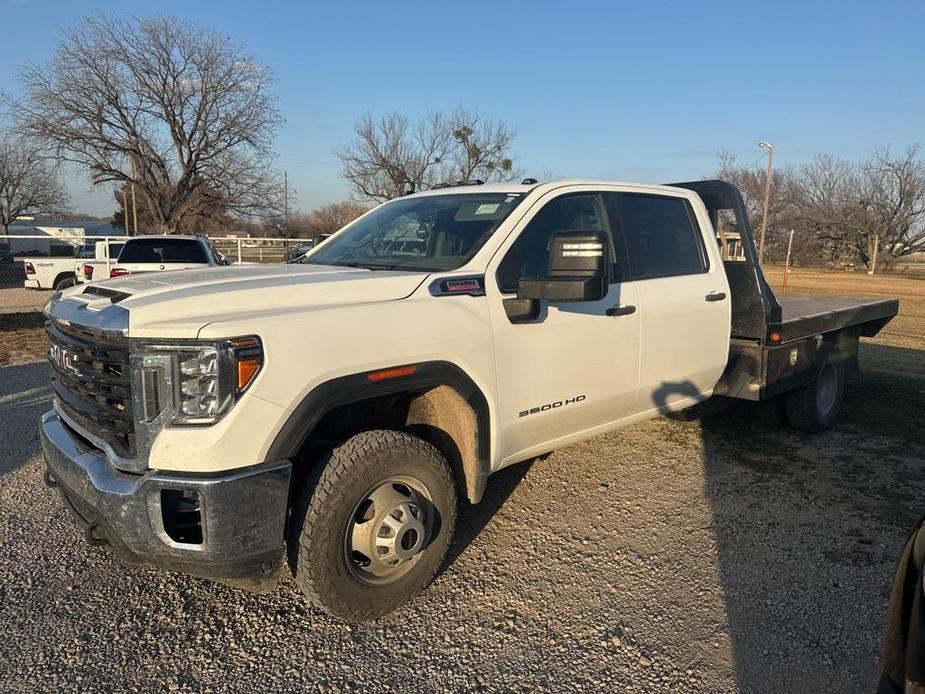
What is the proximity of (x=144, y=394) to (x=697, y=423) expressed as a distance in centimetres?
510

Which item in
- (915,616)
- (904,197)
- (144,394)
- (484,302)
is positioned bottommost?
(915,616)

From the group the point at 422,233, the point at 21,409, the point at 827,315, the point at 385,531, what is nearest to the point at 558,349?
the point at 422,233

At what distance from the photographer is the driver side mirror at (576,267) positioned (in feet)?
9.96

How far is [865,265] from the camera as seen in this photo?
51.4 metres

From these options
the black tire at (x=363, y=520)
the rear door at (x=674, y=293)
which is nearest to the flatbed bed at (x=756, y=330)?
the rear door at (x=674, y=293)

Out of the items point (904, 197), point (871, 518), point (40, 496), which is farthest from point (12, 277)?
point (904, 197)

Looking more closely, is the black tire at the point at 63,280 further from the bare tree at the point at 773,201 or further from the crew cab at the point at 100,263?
the bare tree at the point at 773,201

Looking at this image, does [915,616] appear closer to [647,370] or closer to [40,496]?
[647,370]

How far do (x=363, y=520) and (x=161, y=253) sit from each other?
10909 millimetres

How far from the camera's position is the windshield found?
362cm

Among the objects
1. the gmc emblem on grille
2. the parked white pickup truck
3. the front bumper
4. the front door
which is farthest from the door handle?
the parked white pickup truck

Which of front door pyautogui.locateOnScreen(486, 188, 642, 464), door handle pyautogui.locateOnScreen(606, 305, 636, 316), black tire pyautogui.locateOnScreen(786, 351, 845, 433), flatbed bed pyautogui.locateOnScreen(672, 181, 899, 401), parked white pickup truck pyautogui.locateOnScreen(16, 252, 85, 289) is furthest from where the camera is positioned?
parked white pickup truck pyautogui.locateOnScreen(16, 252, 85, 289)

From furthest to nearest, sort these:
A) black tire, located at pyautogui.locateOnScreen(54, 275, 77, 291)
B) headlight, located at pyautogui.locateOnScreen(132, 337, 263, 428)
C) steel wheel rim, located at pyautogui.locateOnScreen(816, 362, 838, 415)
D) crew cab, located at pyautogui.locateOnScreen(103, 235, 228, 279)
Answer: black tire, located at pyautogui.locateOnScreen(54, 275, 77, 291) → crew cab, located at pyautogui.locateOnScreen(103, 235, 228, 279) → steel wheel rim, located at pyautogui.locateOnScreen(816, 362, 838, 415) → headlight, located at pyautogui.locateOnScreen(132, 337, 263, 428)

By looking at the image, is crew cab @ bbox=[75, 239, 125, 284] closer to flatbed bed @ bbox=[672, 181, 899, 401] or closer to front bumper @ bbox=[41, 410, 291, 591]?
front bumper @ bbox=[41, 410, 291, 591]
